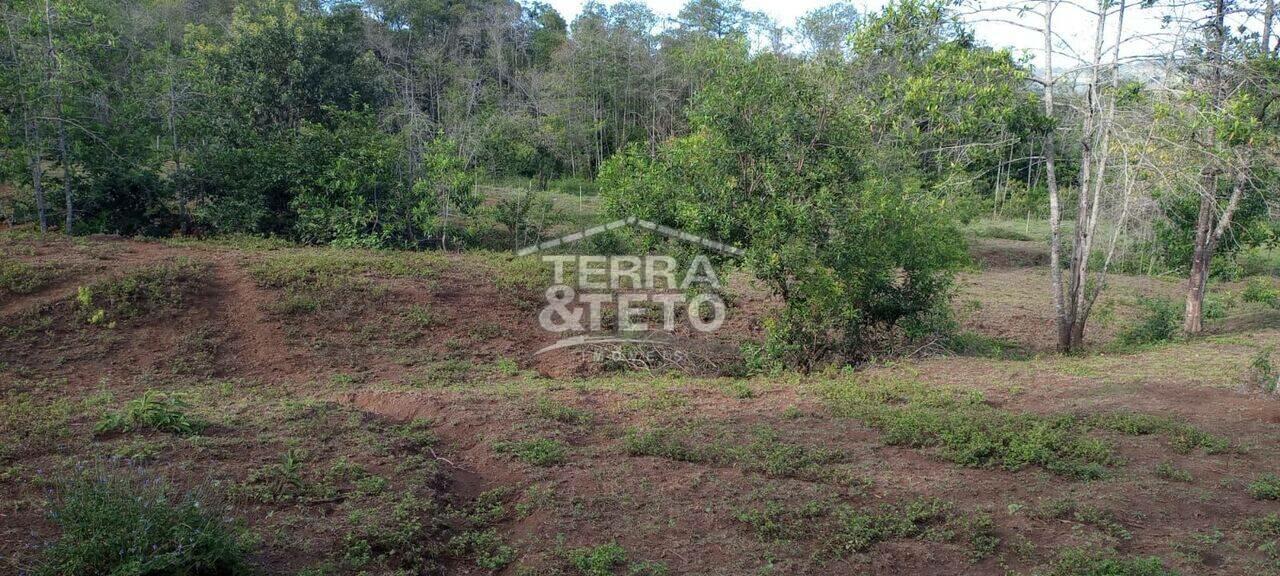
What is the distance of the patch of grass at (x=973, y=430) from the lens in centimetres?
535

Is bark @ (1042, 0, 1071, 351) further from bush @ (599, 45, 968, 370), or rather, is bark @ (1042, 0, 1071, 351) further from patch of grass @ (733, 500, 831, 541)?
patch of grass @ (733, 500, 831, 541)

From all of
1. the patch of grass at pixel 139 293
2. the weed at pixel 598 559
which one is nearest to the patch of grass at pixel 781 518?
the weed at pixel 598 559

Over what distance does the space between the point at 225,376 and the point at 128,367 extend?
84 cm

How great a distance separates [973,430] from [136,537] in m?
5.08

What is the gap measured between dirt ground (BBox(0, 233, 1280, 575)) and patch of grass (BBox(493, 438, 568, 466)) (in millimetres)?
24

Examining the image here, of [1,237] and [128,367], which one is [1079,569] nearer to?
[128,367]

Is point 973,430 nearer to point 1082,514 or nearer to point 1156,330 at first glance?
point 1082,514

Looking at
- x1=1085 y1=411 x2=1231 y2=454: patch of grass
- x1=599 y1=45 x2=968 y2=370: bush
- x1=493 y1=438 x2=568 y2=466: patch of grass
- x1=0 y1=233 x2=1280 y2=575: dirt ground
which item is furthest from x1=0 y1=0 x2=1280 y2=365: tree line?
x1=493 y1=438 x2=568 y2=466: patch of grass

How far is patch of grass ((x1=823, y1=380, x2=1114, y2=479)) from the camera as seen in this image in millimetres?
5352

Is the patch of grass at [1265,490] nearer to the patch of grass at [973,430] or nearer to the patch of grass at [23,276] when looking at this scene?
the patch of grass at [973,430]

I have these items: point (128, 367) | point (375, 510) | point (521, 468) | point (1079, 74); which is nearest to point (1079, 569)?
point (521, 468)

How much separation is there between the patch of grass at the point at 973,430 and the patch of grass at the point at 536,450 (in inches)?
90.9

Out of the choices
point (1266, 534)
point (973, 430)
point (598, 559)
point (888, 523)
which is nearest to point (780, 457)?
point (888, 523)

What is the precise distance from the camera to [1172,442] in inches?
223
